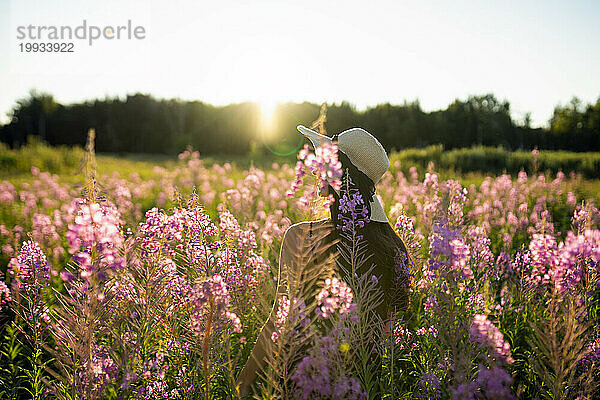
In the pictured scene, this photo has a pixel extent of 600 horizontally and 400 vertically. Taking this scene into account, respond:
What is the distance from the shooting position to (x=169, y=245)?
8.07 ft

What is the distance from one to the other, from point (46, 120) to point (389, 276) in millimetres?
63412

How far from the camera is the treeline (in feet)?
155

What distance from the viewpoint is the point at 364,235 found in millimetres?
2797

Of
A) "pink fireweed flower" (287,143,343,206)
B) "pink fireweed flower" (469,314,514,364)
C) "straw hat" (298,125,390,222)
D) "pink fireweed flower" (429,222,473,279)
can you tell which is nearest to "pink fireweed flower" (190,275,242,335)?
"pink fireweed flower" (287,143,343,206)

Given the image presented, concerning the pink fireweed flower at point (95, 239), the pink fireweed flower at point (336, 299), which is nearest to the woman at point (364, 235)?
the pink fireweed flower at point (336, 299)

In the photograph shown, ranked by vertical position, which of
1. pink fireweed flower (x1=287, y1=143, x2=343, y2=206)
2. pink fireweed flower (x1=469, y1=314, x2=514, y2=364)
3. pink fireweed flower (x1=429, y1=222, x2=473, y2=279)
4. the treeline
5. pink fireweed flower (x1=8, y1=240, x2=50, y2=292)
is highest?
the treeline

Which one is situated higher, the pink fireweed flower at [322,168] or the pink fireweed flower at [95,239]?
the pink fireweed flower at [322,168]

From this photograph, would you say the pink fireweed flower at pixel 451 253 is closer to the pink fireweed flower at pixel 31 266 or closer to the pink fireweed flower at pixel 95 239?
the pink fireweed flower at pixel 95 239

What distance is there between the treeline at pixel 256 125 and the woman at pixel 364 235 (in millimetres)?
43193

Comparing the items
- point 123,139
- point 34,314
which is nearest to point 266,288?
point 34,314

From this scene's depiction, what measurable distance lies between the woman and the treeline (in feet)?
142

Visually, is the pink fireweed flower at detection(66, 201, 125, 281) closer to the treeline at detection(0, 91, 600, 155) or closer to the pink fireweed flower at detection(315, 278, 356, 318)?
the pink fireweed flower at detection(315, 278, 356, 318)

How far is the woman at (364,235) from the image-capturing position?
259 cm

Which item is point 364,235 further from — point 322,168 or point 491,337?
point 491,337
